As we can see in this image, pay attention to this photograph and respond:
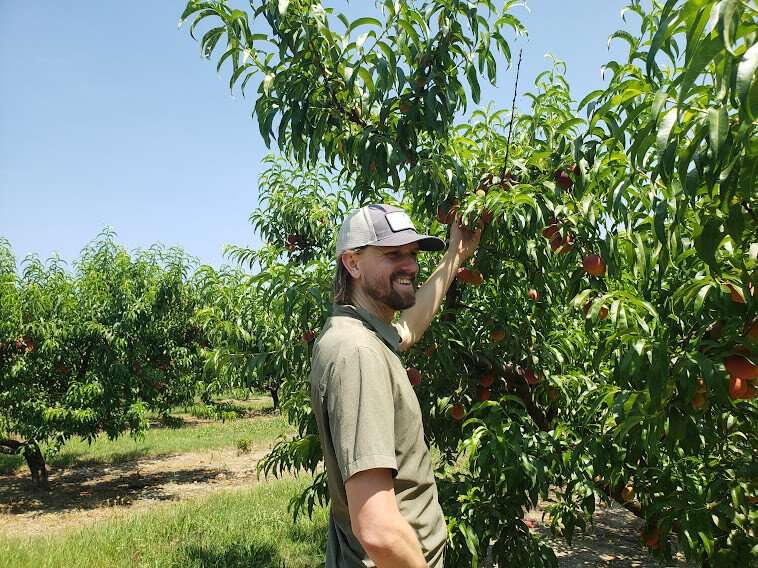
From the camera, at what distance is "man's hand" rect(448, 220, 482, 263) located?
2496mm

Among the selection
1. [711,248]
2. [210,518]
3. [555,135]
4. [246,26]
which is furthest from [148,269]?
[711,248]

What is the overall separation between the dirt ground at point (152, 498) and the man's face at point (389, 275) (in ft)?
15.7

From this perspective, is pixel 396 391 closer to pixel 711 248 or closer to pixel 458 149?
pixel 711 248

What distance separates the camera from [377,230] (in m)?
1.74

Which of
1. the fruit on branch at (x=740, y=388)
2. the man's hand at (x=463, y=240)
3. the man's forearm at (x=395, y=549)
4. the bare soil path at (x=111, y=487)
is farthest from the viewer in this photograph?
the bare soil path at (x=111, y=487)

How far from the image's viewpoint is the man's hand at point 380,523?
131 centimetres

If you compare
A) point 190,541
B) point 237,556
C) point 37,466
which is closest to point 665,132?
point 237,556

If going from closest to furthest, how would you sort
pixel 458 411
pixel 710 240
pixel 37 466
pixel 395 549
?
pixel 395 549 < pixel 710 240 < pixel 458 411 < pixel 37 466

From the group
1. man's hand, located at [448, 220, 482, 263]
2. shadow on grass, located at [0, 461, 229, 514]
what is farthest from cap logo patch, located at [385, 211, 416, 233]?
shadow on grass, located at [0, 461, 229, 514]

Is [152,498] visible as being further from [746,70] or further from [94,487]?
[746,70]

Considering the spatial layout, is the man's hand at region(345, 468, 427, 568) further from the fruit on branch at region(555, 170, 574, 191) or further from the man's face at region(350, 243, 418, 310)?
the fruit on branch at region(555, 170, 574, 191)

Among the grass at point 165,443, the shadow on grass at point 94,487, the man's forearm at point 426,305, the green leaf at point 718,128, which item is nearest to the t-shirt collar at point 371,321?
the man's forearm at point 426,305

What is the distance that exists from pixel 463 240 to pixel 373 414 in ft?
4.32

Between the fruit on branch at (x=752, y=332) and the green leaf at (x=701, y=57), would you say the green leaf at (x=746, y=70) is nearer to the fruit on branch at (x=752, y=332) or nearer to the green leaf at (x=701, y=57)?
the green leaf at (x=701, y=57)
